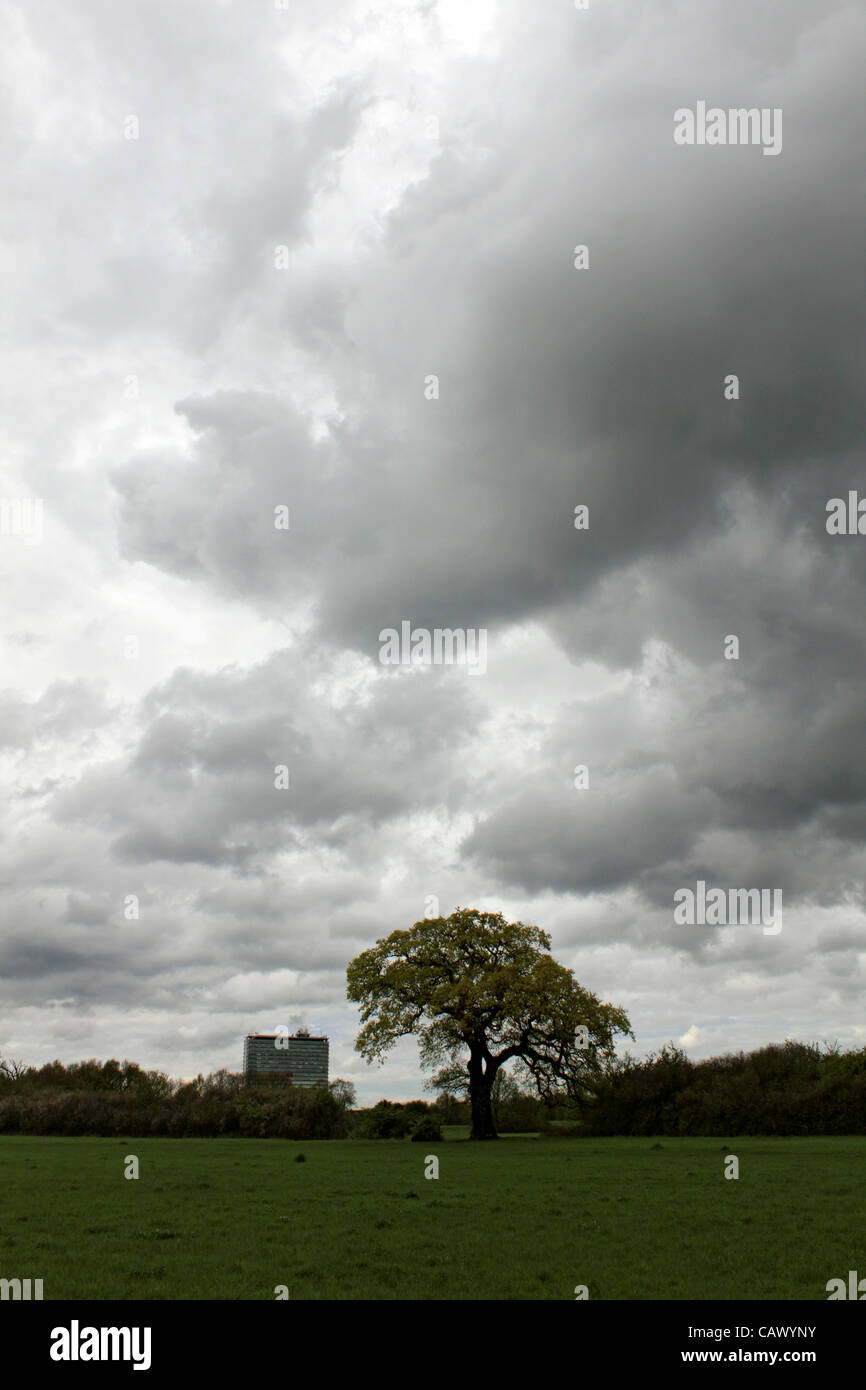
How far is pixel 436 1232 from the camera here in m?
16.5

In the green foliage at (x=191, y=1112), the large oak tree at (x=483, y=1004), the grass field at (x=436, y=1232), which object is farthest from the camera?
the green foliage at (x=191, y=1112)

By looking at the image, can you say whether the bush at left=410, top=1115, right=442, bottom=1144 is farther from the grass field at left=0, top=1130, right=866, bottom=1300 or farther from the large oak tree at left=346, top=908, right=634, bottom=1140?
the grass field at left=0, top=1130, right=866, bottom=1300

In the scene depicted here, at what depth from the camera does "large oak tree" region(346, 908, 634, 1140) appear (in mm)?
51438

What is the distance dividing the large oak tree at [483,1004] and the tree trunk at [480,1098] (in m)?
0.06

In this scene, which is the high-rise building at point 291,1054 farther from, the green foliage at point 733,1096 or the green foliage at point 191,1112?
the green foliage at point 733,1096

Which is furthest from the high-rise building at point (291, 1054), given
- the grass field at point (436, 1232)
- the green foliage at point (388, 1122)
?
the grass field at point (436, 1232)

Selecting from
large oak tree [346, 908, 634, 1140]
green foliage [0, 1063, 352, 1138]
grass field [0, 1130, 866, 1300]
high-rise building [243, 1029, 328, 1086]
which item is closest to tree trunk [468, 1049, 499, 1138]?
large oak tree [346, 908, 634, 1140]

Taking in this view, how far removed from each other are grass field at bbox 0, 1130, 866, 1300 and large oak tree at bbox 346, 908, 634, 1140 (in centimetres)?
2039

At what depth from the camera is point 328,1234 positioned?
1631 centimetres

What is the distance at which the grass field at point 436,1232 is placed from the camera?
12406 millimetres

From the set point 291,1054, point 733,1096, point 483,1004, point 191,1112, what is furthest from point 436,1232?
point 291,1054
